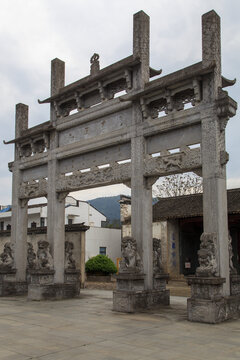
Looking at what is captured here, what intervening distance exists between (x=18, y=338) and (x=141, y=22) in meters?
10.1

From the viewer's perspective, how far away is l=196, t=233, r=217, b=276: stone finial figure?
10.2 m

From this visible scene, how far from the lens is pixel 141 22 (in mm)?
13234

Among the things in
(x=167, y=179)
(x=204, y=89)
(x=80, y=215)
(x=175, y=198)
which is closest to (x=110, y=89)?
(x=204, y=89)

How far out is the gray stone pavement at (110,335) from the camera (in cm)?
688

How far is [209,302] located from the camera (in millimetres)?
9805

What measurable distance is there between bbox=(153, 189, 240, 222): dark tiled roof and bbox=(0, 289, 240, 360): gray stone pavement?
1136cm

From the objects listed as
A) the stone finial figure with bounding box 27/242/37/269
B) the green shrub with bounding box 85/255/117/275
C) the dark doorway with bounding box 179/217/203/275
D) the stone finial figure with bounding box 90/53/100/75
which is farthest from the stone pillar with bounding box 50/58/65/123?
the dark doorway with bounding box 179/217/203/275

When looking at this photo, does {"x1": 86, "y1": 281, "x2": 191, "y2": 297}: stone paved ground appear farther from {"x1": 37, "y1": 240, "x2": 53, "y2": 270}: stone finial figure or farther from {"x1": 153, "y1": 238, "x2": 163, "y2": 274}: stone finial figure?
{"x1": 37, "y1": 240, "x2": 53, "y2": 270}: stone finial figure

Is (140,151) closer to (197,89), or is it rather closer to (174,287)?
(197,89)

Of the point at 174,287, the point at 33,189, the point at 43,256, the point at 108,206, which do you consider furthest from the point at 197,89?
the point at 108,206

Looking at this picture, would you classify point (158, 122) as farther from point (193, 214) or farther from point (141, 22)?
point (193, 214)

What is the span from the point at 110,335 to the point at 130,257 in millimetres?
3752

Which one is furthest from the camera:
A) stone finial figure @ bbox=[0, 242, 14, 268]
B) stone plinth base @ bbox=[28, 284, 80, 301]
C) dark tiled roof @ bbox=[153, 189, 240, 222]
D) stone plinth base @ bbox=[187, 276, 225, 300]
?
dark tiled roof @ bbox=[153, 189, 240, 222]

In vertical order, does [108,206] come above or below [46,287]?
above
